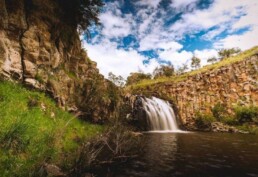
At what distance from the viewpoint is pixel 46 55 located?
1842cm

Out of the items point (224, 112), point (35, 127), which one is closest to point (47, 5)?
point (35, 127)

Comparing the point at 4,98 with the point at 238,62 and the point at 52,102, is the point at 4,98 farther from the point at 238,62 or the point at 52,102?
the point at 238,62

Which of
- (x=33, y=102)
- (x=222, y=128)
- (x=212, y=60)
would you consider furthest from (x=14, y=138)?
(x=212, y=60)

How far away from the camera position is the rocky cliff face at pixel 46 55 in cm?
1548

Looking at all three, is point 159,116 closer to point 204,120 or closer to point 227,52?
point 204,120

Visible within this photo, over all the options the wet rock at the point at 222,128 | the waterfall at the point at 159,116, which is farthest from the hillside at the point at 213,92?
the waterfall at the point at 159,116

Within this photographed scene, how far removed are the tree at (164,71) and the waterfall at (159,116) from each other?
110 ft

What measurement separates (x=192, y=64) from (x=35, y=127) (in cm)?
8235

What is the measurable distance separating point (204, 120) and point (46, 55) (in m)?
39.0

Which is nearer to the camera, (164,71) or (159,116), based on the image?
Result: (159,116)

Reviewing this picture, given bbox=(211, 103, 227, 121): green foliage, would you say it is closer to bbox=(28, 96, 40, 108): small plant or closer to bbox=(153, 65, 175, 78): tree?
bbox=(153, 65, 175, 78): tree

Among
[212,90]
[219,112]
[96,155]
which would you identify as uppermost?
[212,90]

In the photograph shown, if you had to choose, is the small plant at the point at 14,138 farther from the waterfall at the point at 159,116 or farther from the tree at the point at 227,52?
the tree at the point at 227,52

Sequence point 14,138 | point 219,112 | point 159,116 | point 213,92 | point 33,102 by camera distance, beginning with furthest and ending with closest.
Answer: point 213,92 → point 219,112 → point 159,116 → point 33,102 → point 14,138
